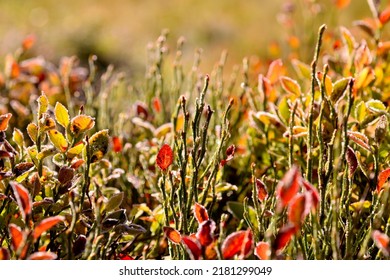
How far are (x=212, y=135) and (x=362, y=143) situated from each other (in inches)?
23.5

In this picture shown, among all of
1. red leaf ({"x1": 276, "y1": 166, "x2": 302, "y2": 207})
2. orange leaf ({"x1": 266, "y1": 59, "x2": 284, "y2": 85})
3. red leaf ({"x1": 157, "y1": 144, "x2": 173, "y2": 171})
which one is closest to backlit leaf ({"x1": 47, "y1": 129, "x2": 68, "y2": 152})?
red leaf ({"x1": 157, "y1": 144, "x2": 173, "y2": 171})

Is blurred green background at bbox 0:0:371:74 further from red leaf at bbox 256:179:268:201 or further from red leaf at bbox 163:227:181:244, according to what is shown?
red leaf at bbox 163:227:181:244

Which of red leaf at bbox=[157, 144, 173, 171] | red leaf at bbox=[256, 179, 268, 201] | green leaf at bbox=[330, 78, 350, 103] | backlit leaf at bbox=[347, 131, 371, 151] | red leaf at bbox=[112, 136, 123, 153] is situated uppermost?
green leaf at bbox=[330, 78, 350, 103]

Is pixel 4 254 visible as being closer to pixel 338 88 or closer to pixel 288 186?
pixel 288 186

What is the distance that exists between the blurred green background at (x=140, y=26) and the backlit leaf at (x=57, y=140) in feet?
10.3

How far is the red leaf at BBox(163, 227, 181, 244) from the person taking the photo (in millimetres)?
929

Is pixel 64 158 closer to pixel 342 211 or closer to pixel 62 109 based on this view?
pixel 62 109

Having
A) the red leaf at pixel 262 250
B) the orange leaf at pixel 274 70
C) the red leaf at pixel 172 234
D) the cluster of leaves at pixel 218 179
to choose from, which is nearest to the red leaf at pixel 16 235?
the cluster of leaves at pixel 218 179

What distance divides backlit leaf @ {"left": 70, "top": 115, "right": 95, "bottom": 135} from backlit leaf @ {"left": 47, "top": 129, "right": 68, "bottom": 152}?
4cm

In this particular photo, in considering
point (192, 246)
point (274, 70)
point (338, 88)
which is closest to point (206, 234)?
point (192, 246)

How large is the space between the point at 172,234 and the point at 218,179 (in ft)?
1.18

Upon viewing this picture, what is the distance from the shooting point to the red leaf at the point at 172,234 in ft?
3.05

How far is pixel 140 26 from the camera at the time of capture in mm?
8664
